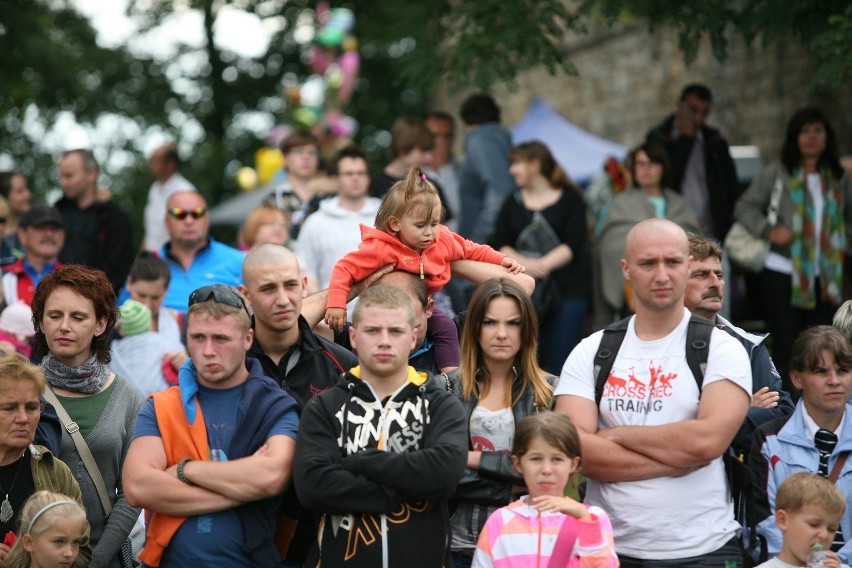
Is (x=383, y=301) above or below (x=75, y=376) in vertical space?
above

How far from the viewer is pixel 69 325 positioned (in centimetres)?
651

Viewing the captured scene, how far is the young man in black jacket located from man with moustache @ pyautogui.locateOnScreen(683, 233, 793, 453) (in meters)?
1.59

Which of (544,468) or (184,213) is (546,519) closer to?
(544,468)

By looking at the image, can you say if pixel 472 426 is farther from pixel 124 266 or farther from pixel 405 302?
pixel 124 266

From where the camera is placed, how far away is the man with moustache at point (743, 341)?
256 inches

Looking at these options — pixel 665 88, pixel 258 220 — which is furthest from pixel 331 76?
pixel 258 220

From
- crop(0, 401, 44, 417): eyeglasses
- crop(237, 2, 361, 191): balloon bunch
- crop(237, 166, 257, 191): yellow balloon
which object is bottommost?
crop(0, 401, 44, 417): eyeglasses

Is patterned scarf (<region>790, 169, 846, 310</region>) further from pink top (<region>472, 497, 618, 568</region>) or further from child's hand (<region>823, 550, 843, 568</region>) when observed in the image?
pink top (<region>472, 497, 618, 568</region>)

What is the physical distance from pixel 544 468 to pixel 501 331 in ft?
2.46

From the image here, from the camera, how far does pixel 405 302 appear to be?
5.71 meters

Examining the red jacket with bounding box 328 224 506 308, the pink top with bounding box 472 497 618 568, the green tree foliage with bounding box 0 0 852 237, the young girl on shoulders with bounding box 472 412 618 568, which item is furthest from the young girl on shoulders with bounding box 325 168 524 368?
the green tree foliage with bounding box 0 0 852 237

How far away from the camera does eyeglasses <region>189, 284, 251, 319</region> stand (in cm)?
593

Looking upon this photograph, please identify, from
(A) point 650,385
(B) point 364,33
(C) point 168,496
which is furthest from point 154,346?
(B) point 364,33

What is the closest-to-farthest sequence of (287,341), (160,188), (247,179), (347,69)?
(287,341) < (160,188) < (347,69) < (247,179)
